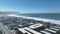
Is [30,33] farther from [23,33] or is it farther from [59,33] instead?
[59,33]

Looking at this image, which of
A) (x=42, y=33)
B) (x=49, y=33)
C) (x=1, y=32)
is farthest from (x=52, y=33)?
(x=1, y=32)

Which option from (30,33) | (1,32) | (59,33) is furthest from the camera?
(30,33)

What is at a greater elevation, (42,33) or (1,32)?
(1,32)

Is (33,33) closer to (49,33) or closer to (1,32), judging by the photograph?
(49,33)

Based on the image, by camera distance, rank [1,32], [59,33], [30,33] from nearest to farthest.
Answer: [1,32], [59,33], [30,33]

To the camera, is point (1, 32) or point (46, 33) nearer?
point (1, 32)

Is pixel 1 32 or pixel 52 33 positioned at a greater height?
pixel 1 32

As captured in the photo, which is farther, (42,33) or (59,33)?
(42,33)

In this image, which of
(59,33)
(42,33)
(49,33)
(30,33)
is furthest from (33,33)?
(59,33)

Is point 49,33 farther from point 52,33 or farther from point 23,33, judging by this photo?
point 23,33
